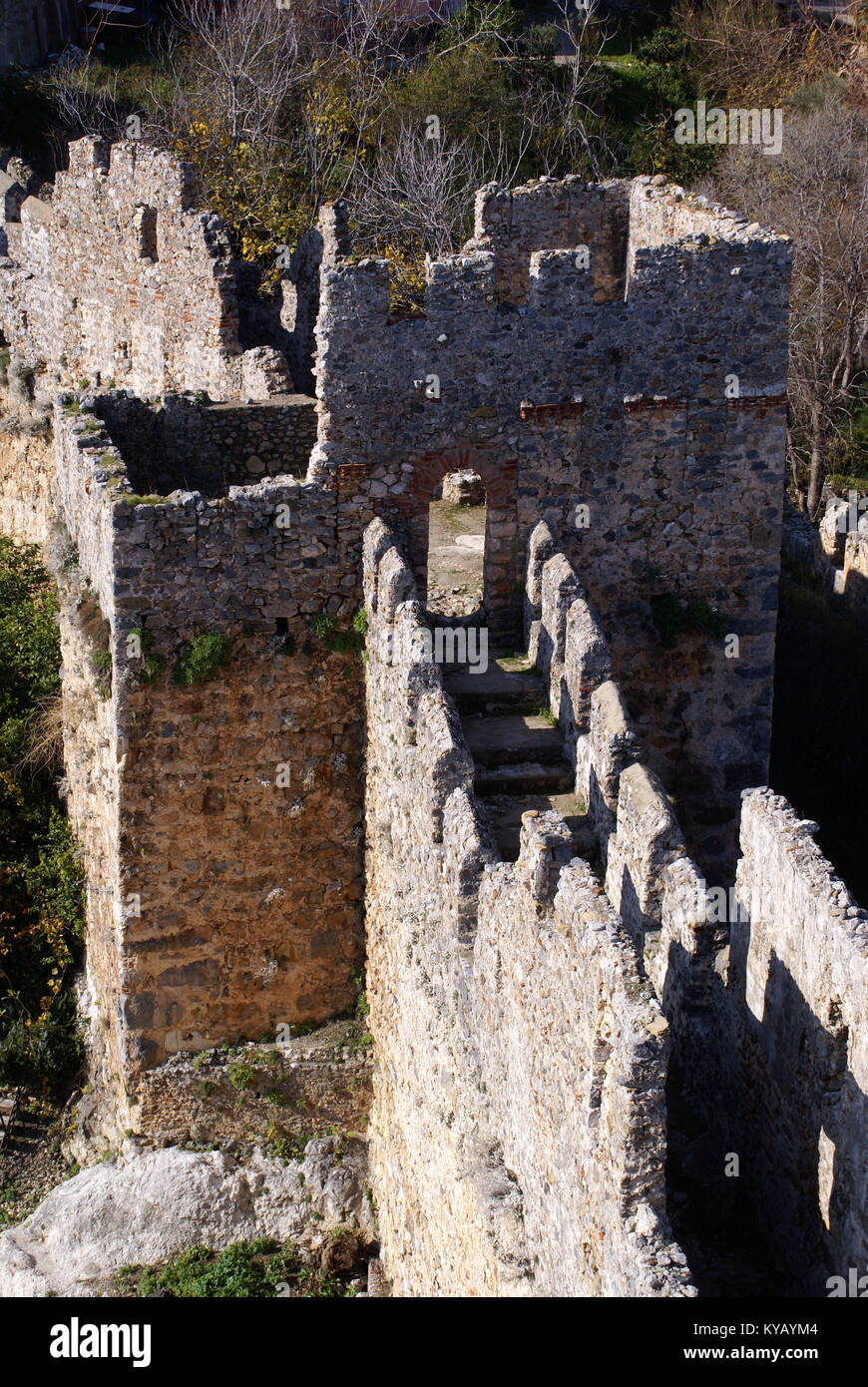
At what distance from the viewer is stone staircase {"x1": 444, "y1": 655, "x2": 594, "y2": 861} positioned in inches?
512

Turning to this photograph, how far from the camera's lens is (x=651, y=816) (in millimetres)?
11086

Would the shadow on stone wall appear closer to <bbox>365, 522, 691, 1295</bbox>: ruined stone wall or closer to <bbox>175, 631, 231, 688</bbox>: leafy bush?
<bbox>365, 522, 691, 1295</bbox>: ruined stone wall

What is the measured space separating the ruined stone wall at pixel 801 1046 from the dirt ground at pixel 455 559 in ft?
21.9

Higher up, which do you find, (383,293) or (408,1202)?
(383,293)

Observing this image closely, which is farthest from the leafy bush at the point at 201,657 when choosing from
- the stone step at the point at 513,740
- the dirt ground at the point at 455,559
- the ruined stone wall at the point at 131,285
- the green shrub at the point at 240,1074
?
the ruined stone wall at the point at 131,285

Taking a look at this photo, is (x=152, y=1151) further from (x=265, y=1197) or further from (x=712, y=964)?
(x=712, y=964)

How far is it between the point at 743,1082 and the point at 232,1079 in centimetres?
730

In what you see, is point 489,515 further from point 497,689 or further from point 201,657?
point 201,657

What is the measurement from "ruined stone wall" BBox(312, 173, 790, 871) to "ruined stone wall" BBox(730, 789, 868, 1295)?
5728mm

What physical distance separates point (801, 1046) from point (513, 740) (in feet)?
16.3

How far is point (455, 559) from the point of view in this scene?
17906mm

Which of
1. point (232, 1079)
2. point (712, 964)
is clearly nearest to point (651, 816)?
point (712, 964)

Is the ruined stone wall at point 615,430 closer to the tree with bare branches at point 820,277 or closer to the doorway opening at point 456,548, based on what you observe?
the doorway opening at point 456,548

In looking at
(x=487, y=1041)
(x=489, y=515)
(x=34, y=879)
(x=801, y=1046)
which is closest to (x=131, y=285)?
(x=34, y=879)
